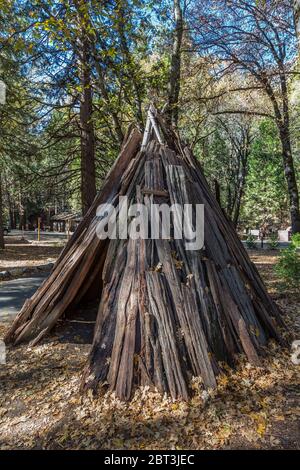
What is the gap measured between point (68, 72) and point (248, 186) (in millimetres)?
28652

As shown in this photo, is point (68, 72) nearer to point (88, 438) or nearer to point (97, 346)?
point (97, 346)

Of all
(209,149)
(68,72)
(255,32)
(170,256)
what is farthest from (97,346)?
(209,149)

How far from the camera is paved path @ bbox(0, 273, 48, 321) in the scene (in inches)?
234

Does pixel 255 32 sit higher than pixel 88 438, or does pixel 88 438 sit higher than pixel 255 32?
pixel 255 32

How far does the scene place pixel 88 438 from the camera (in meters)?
2.64

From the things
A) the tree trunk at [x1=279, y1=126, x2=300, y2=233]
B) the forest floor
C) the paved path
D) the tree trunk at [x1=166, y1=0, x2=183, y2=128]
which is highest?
the tree trunk at [x1=166, y1=0, x2=183, y2=128]

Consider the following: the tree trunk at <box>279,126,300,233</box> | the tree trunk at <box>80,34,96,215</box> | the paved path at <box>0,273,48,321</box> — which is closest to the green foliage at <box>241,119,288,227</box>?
the tree trunk at <box>279,126,300,233</box>

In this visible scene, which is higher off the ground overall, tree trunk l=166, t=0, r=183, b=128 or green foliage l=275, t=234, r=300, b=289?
tree trunk l=166, t=0, r=183, b=128

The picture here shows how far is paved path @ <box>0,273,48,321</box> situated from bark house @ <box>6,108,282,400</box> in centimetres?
157

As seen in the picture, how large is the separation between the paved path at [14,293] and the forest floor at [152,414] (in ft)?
7.39

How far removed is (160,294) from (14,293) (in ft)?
16.4

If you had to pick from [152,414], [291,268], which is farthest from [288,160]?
[152,414]

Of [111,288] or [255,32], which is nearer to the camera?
[111,288]

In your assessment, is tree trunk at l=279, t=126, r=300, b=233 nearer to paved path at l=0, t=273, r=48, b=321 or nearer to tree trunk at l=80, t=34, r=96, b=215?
tree trunk at l=80, t=34, r=96, b=215
